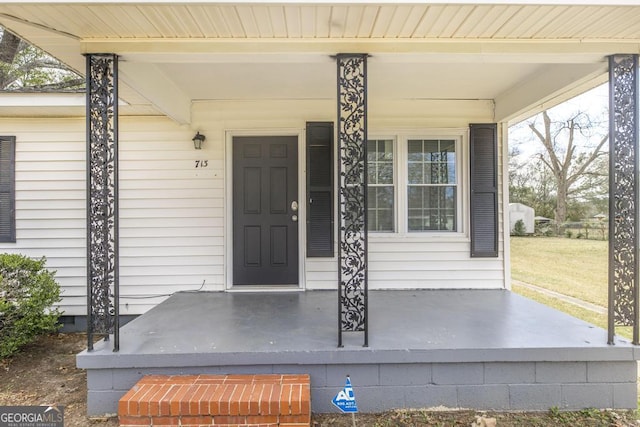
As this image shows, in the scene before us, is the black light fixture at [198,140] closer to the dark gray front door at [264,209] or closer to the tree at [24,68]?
the dark gray front door at [264,209]

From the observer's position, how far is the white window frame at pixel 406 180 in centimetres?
444

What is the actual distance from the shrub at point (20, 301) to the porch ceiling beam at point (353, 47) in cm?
243

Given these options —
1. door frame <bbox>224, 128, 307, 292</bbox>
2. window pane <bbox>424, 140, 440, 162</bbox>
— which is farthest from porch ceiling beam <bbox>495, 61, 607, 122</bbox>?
door frame <bbox>224, 128, 307, 292</bbox>

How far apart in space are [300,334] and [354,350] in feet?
1.69

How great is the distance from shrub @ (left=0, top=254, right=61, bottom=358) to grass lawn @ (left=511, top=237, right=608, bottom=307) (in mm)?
7892

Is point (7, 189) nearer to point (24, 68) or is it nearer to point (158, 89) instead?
point (158, 89)

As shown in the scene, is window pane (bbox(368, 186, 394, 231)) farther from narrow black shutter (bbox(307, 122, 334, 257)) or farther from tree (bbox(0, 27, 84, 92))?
tree (bbox(0, 27, 84, 92))

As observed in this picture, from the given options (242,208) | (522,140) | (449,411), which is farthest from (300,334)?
Answer: (522,140)

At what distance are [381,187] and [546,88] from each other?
2.00 meters

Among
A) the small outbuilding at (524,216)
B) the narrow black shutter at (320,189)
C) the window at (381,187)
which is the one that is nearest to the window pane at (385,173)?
the window at (381,187)

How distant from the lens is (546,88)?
11.6 feet

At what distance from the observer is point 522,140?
42.7 ft

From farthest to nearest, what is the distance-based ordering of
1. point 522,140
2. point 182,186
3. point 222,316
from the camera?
point 522,140, point 182,186, point 222,316

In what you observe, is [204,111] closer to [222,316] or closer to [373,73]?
[373,73]
